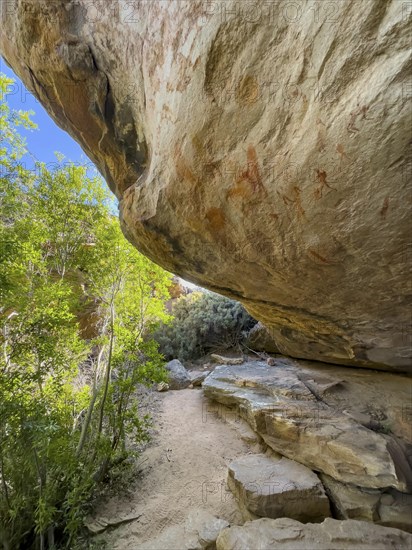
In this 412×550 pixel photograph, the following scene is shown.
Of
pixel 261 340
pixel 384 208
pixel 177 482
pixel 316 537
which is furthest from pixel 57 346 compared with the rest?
pixel 261 340

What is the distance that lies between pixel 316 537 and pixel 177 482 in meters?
2.44

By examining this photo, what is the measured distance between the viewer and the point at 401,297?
2777 millimetres

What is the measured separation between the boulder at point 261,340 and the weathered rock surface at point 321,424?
1.95 m

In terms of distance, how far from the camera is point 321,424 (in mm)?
3961

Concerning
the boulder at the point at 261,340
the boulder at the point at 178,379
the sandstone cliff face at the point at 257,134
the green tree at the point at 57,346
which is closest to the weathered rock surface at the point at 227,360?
the boulder at the point at 261,340

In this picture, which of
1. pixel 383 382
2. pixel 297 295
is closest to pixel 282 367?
pixel 383 382

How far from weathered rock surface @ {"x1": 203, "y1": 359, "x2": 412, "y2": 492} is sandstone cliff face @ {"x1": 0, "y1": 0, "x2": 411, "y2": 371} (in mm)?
960

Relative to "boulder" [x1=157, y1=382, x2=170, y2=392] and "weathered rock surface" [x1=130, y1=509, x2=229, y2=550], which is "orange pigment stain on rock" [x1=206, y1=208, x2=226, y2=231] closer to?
"weathered rock surface" [x1=130, y1=509, x2=229, y2=550]

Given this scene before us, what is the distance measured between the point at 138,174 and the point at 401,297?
11.4ft

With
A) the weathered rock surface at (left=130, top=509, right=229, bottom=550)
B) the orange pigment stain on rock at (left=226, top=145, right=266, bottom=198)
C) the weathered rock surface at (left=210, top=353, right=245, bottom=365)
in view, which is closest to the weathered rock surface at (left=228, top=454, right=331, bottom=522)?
the weathered rock surface at (left=130, top=509, right=229, bottom=550)

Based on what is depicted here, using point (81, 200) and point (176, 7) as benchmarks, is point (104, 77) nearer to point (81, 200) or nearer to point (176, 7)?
point (176, 7)

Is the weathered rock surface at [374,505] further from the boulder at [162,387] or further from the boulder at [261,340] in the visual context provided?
the boulder at [162,387]

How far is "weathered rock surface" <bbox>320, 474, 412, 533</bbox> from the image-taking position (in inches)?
116

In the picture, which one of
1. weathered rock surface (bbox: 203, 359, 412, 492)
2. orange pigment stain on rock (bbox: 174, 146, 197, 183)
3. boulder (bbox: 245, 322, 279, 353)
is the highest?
orange pigment stain on rock (bbox: 174, 146, 197, 183)
